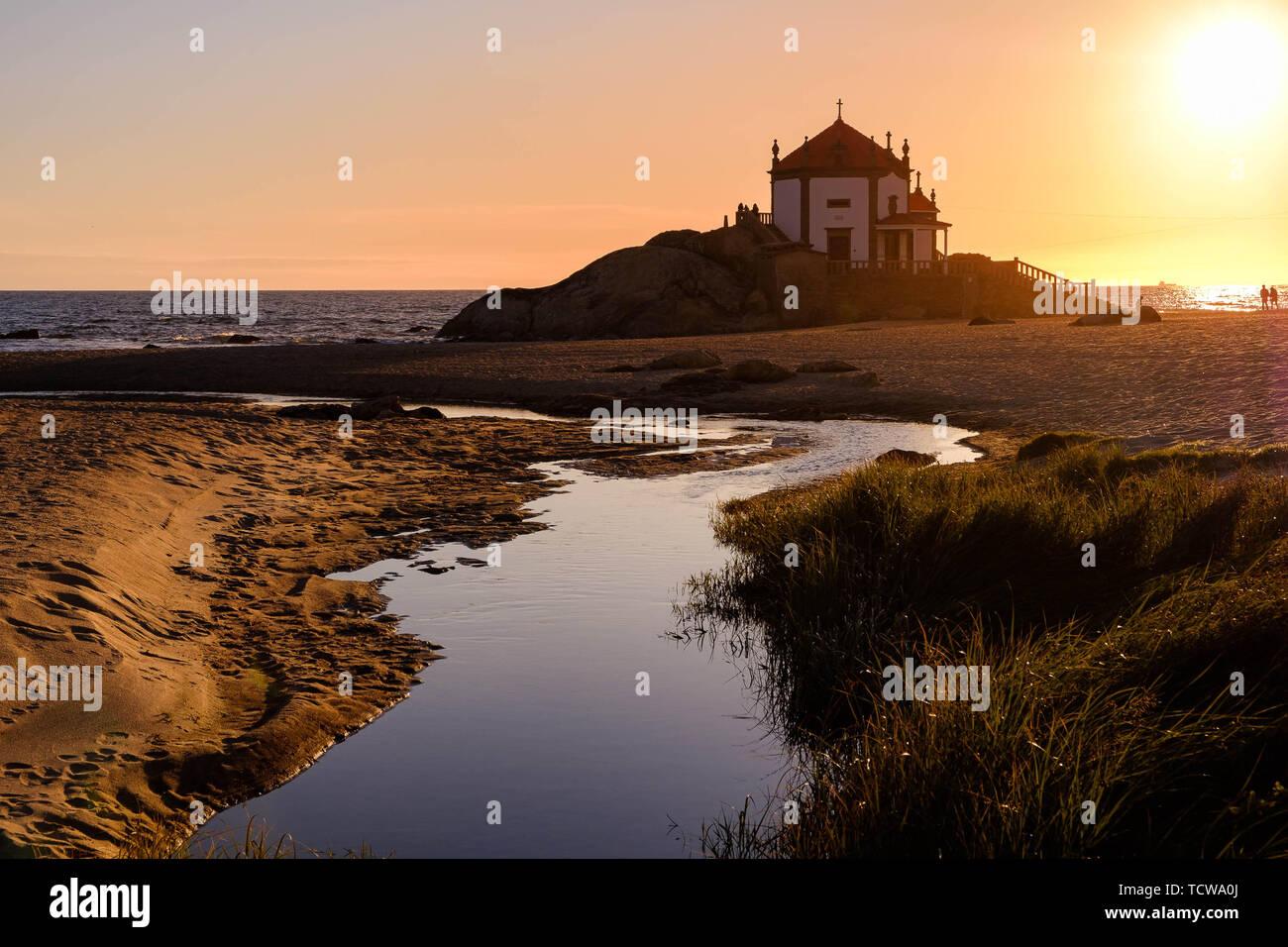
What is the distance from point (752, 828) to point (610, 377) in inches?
1185

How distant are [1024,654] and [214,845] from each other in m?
4.70

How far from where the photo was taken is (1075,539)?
414 inches

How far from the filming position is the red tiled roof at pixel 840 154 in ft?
225

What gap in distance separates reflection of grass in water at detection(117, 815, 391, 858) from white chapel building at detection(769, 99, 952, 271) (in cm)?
6413

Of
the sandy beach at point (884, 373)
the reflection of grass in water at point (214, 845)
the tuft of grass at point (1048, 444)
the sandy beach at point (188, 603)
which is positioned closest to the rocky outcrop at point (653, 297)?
the sandy beach at point (884, 373)

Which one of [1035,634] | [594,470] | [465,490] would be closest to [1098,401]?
[594,470]

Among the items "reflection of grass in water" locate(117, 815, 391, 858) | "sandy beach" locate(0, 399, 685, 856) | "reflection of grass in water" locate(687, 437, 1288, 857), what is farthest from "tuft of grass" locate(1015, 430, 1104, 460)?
"reflection of grass in water" locate(117, 815, 391, 858)

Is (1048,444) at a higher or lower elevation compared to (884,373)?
lower

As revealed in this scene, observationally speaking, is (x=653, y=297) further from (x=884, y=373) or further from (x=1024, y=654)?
(x=1024, y=654)

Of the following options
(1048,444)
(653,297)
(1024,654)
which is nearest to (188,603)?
(1024,654)

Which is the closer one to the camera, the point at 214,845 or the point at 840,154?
the point at 214,845

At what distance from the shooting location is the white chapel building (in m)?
68.3

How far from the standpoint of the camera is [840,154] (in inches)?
2702

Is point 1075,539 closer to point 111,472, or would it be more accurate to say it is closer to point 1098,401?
point 111,472
